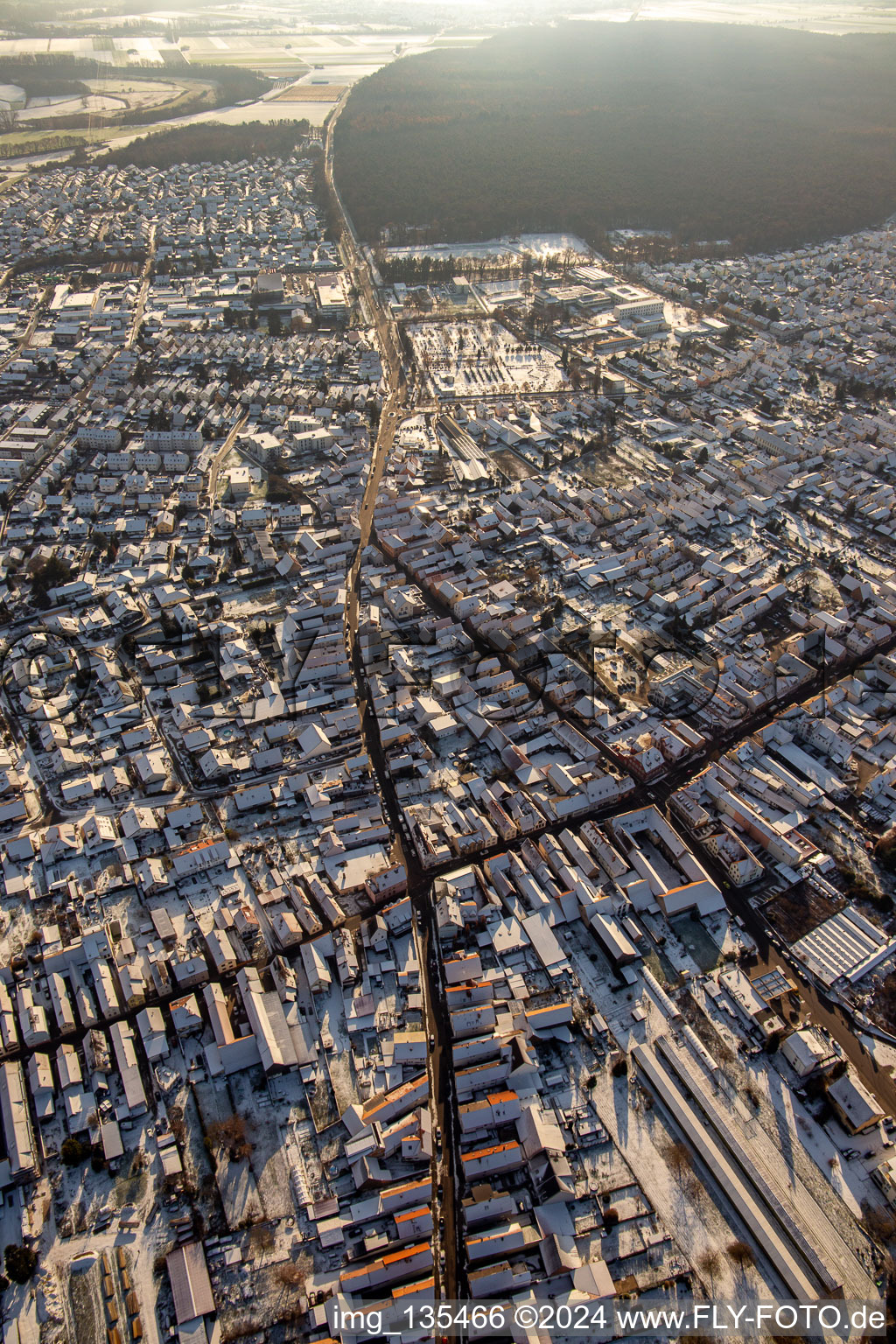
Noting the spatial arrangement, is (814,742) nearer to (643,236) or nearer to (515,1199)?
(515,1199)

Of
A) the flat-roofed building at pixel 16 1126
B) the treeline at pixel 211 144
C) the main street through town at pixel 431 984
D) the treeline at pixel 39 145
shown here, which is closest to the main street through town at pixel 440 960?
the main street through town at pixel 431 984

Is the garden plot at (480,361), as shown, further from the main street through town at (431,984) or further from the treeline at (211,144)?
the treeline at (211,144)

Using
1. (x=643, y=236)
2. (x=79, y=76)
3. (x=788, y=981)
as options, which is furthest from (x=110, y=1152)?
(x=79, y=76)

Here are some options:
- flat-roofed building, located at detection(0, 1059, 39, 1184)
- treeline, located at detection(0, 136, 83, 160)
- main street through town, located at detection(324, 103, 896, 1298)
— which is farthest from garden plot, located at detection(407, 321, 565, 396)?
treeline, located at detection(0, 136, 83, 160)

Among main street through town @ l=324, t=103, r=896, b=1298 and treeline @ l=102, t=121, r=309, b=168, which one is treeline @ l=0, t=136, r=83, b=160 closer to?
treeline @ l=102, t=121, r=309, b=168

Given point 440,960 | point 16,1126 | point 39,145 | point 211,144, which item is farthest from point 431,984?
point 39,145

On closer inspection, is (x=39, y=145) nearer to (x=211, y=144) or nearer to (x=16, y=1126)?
(x=211, y=144)

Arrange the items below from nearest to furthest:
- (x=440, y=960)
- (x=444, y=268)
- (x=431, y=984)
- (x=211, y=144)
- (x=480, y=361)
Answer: (x=431, y=984) < (x=440, y=960) < (x=480, y=361) < (x=444, y=268) < (x=211, y=144)
